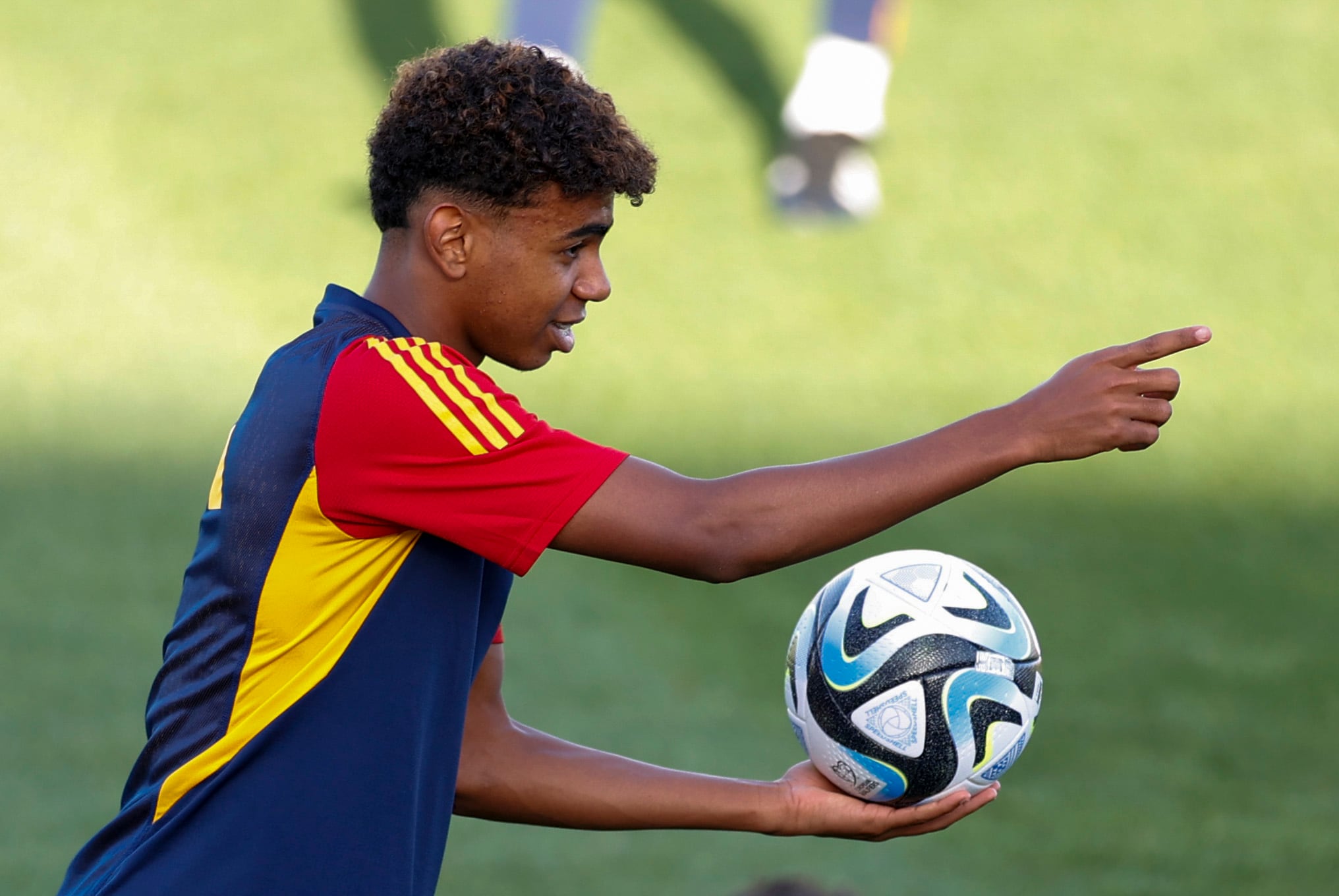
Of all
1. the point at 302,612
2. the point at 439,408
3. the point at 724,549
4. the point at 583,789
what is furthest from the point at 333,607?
the point at 583,789

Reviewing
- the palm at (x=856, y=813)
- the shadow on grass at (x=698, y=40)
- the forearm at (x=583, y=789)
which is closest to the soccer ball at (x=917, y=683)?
the palm at (x=856, y=813)

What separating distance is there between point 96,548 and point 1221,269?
7.40 meters

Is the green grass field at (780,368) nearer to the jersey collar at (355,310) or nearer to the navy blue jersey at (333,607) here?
the navy blue jersey at (333,607)

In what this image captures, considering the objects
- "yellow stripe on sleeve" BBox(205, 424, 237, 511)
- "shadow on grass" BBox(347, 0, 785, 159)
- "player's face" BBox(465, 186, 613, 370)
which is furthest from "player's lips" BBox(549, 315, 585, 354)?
"shadow on grass" BBox(347, 0, 785, 159)

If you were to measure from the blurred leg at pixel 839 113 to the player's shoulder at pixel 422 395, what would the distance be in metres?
9.46

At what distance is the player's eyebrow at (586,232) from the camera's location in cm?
298

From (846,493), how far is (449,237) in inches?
32.7

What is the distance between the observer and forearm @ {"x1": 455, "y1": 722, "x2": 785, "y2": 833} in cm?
343

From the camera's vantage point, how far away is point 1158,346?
2680 millimetres

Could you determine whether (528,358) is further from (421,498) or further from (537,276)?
(421,498)

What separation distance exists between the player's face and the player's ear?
0.09 ft

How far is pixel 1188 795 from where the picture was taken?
707 cm

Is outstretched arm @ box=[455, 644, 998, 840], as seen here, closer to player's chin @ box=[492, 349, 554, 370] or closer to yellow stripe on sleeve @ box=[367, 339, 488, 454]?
player's chin @ box=[492, 349, 554, 370]

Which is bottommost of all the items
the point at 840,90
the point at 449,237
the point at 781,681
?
the point at 781,681
